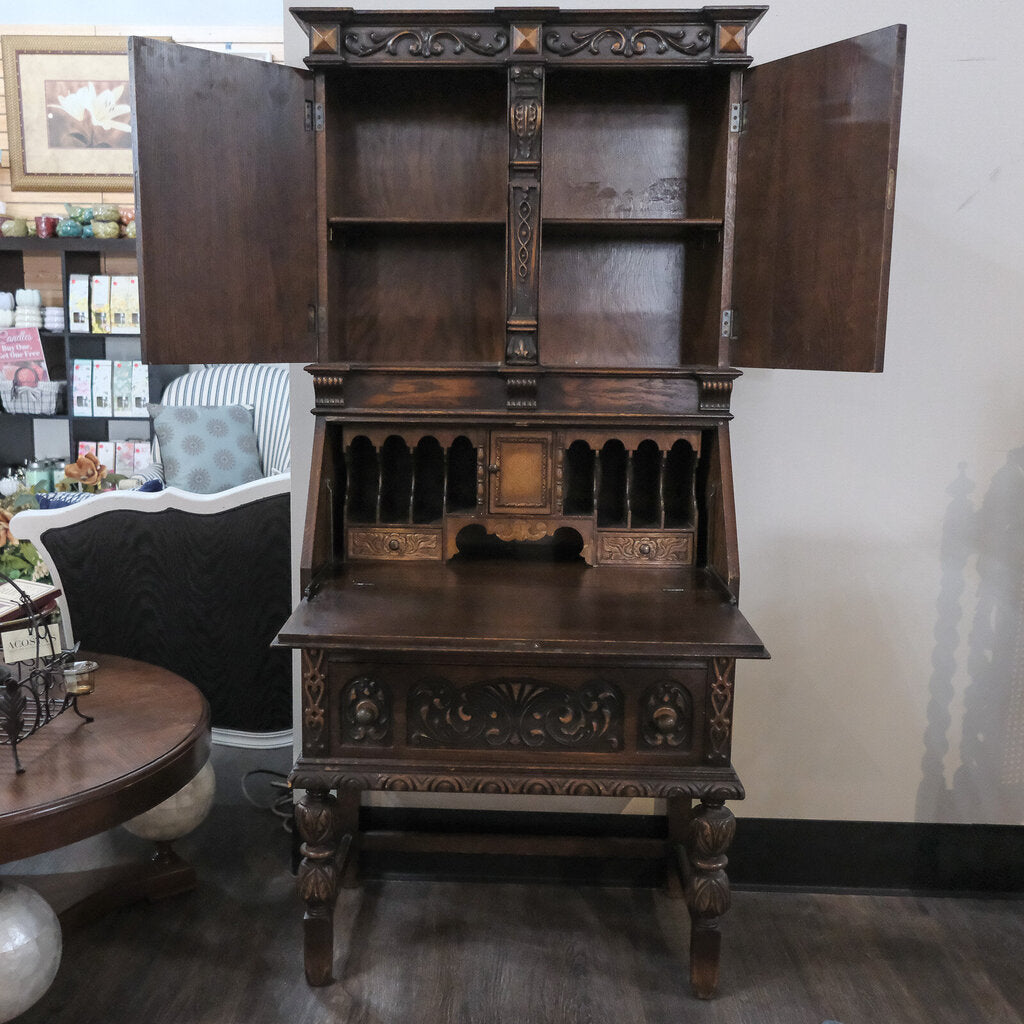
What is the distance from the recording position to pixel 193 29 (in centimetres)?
502

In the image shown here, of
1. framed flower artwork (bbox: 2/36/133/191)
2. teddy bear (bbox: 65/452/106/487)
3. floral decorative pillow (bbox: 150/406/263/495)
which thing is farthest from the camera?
framed flower artwork (bbox: 2/36/133/191)

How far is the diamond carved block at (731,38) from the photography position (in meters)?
1.77

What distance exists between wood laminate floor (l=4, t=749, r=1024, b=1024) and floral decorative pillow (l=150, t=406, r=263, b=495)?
2334 millimetres

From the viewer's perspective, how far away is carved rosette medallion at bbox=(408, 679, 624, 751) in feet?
5.45

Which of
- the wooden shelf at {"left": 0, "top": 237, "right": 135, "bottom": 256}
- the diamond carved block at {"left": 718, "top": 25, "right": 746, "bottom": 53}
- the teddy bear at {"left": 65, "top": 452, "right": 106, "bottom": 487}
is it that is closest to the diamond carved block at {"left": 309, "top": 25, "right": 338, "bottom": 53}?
the diamond carved block at {"left": 718, "top": 25, "right": 746, "bottom": 53}

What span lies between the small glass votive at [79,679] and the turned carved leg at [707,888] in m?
1.21

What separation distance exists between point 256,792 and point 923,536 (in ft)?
6.32

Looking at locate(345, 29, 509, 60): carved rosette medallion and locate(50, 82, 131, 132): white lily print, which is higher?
locate(50, 82, 131, 132): white lily print

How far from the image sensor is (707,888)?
67.7 inches

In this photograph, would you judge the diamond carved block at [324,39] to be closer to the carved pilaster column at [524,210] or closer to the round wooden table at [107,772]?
the carved pilaster column at [524,210]

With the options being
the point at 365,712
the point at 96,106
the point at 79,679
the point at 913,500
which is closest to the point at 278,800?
the point at 79,679

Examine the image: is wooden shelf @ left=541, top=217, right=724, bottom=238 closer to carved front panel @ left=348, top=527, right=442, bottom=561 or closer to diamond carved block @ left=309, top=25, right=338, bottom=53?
diamond carved block @ left=309, top=25, right=338, bottom=53

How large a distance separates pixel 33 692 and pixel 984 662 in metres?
2.05

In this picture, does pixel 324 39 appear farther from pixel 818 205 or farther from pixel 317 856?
pixel 317 856
